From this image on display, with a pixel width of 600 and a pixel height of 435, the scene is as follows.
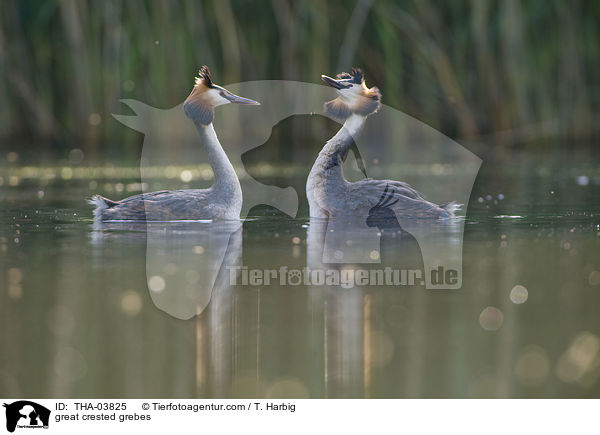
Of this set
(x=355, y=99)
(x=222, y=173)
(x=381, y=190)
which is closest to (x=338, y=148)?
(x=355, y=99)

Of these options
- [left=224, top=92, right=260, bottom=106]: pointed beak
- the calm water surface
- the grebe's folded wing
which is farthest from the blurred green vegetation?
the calm water surface

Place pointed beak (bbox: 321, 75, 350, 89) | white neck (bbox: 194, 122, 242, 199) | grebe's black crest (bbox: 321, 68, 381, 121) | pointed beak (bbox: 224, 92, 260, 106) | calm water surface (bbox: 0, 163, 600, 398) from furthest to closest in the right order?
grebe's black crest (bbox: 321, 68, 381, 121) < pointed beak (bbox: 321, 75, 350, 89) < pointed beak (bbox: 224, 92, 260, 106) < white neck (bbox: 194, 122, 242, 199) < calm water surface (bbox: 0, 163, 600, 398)

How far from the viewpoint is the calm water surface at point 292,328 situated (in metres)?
4.45

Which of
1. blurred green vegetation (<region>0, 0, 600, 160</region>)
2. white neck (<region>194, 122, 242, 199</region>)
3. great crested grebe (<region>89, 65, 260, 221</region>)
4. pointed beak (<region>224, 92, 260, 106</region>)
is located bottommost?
great crested grebe (<region>89, 65, 260, 221</region>)

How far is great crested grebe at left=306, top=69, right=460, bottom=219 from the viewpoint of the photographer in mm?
9078

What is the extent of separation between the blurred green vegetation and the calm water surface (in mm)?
12299

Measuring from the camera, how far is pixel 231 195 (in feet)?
30.5

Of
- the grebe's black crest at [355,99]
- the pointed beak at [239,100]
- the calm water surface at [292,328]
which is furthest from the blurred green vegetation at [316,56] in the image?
the calm water surface at [292,328]

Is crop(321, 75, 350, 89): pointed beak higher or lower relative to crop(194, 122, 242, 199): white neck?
higher

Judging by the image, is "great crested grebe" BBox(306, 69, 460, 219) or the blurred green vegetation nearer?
"great crested grebe" BBox(306, 69, 460, 219)

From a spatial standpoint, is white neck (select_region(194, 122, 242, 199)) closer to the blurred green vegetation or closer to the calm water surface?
the calm water surface

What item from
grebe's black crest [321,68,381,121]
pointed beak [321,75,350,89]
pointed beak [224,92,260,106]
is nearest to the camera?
pointed beak [224,92,260,106]

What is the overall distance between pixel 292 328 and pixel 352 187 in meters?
4.11
